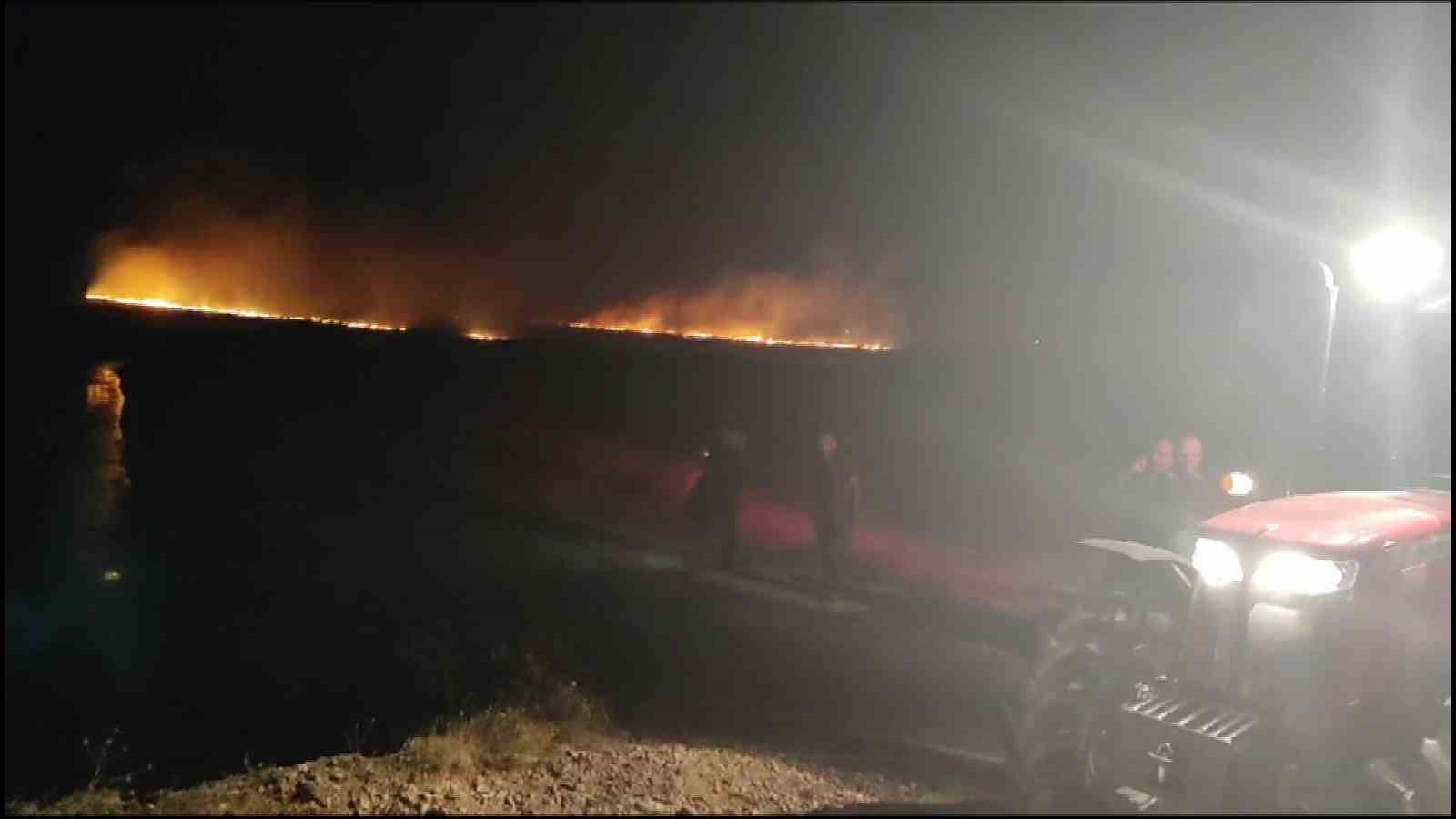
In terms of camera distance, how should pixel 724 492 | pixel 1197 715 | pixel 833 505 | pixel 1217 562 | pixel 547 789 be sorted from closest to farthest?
pixel 1197 715, pixel 1217 562, pixel 547 789, pixel 833 505, pixel 724 492

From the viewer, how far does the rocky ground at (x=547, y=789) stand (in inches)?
213

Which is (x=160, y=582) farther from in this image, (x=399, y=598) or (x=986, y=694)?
(x=986, y=694)

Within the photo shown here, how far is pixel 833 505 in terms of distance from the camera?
520 inches

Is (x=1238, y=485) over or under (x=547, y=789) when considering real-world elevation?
over

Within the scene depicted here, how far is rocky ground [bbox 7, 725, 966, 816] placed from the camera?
17.7ft

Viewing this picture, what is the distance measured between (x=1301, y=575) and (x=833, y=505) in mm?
8174

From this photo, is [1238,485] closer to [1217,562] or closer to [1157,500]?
[1217,562]

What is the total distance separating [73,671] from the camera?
33.1 ft

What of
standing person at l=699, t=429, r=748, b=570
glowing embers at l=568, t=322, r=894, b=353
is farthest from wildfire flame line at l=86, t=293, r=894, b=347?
standing person at l=699, t=429, r=748, b=570

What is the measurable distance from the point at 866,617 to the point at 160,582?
24.2ft

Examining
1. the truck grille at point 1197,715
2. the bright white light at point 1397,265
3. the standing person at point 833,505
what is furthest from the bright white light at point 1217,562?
the standing person at point 833,505

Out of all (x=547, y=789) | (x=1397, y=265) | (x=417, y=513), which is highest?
(x=1397, y=265)

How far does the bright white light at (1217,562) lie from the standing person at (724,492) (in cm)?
794

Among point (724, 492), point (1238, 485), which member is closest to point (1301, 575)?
point (1238, 485)
